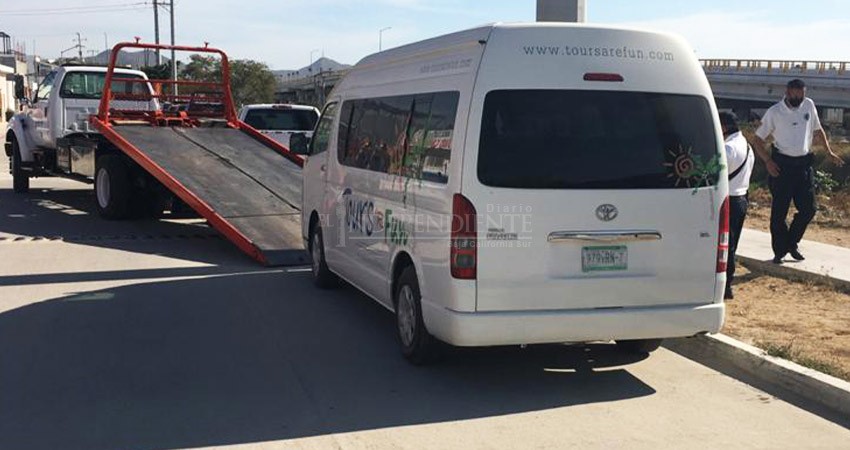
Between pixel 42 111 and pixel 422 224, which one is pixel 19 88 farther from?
pixel 422 224

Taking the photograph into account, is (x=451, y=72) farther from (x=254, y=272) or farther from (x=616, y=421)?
(x=254, y=272)

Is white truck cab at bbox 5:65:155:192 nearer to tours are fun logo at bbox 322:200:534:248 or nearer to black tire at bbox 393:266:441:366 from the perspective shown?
tours are fun logo at bbox 322:200:534:248

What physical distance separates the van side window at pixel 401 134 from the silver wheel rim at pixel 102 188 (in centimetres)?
722

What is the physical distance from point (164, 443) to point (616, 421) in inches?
107

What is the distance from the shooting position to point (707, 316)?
5.89 m

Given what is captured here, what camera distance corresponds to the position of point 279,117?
1689 centimetres

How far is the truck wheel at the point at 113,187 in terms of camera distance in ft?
45.0

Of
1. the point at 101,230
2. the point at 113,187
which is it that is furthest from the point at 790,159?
the point at 113,187

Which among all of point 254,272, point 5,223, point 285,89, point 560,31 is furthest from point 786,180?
point 285,89

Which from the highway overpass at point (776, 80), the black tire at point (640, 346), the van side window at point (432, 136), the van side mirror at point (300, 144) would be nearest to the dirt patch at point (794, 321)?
the black tire at point (640, 346)

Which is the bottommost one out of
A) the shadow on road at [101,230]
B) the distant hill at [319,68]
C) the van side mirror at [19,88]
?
the shadow on road at [101,230]

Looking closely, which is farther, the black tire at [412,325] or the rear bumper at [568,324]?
the black tire at [412,325]

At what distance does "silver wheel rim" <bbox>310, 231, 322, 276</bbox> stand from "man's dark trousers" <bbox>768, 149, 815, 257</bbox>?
5035 millimetres

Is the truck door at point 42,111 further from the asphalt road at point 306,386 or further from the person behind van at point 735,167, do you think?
the person behind van at point 735,167
